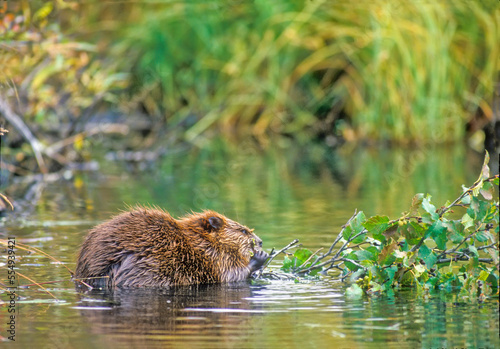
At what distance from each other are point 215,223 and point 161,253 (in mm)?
724

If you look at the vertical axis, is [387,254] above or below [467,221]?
below

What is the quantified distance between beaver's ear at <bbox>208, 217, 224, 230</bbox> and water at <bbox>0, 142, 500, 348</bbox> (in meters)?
0.60

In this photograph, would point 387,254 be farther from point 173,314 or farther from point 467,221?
point 173,314

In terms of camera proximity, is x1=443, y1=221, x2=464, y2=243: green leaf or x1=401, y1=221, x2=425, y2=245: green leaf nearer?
x1=443, y1=221, x2=464, y2=243: green leaf

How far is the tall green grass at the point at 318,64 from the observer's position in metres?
18.6

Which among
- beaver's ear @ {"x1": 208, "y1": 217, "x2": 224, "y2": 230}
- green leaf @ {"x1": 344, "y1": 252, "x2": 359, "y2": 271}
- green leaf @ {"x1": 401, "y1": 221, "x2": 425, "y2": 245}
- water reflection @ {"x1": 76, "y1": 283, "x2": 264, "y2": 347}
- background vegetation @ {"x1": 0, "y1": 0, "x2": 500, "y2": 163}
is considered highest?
background vegetation @ {"x1": 0, "y1": 0, "x2": 500, "y2": 163}

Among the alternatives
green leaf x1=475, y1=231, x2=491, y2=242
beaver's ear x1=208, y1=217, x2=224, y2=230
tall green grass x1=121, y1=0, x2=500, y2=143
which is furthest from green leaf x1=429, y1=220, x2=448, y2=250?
tall green grass x1=121, y1=0, x2=500, y2=143

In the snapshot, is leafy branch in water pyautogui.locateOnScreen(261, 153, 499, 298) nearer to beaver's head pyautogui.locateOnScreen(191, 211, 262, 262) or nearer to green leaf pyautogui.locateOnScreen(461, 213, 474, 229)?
green leaf pyautogui.locateOnScreen(461, 213, 474, 229)

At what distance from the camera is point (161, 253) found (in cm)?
637

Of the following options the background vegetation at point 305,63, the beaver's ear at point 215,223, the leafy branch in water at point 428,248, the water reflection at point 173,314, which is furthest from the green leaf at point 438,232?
the background vegetation at point 305,63

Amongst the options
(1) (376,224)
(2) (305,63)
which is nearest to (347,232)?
(1) (376,224)

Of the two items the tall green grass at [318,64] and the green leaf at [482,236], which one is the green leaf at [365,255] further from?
the tall green grass at [318,64]

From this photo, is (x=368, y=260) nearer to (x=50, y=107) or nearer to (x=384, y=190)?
(x=384, y=190)

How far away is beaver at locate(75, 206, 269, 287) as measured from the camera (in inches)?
246
